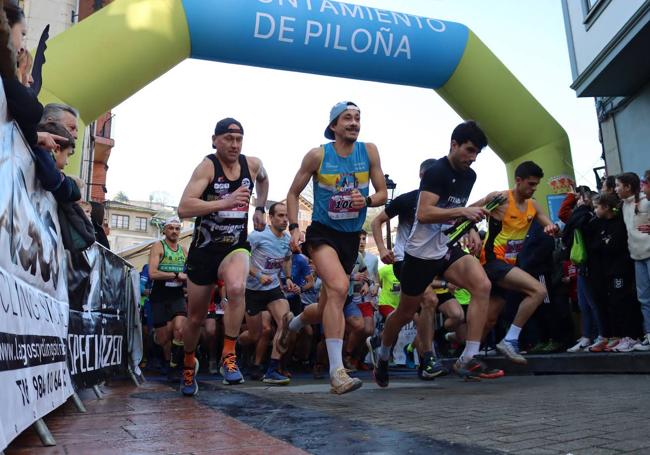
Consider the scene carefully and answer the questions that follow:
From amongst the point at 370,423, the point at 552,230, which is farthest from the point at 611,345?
the point at 370,423

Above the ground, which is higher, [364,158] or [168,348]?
[364,158]

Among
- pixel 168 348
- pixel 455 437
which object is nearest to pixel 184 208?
pixel 455 437

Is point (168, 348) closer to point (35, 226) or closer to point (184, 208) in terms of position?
point (184, 208)

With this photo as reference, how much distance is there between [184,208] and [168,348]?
381 centimetres

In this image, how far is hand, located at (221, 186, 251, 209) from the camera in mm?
4180

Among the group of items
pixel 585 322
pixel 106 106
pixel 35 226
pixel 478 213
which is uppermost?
pixel 106 106

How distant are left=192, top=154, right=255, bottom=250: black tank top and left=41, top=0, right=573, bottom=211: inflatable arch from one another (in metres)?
4.50

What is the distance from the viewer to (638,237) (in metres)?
5.98

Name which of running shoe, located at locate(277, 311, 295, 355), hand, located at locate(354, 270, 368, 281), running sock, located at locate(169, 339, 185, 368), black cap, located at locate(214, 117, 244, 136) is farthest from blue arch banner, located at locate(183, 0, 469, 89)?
running shoe, located at locate(277, 311, 295, 355)

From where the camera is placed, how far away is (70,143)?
3803 millimetres

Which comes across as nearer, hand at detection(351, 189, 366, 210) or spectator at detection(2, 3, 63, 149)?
spectator at detection(2, 3, 63, 149)

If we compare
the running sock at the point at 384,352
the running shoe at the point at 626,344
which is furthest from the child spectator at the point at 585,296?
the running sock at the point at 384,352

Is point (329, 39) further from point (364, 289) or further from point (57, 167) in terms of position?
point (57, 167)

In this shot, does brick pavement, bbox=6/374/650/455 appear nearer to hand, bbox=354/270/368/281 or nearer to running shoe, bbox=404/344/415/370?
hand, bbox=354/270/368/281
